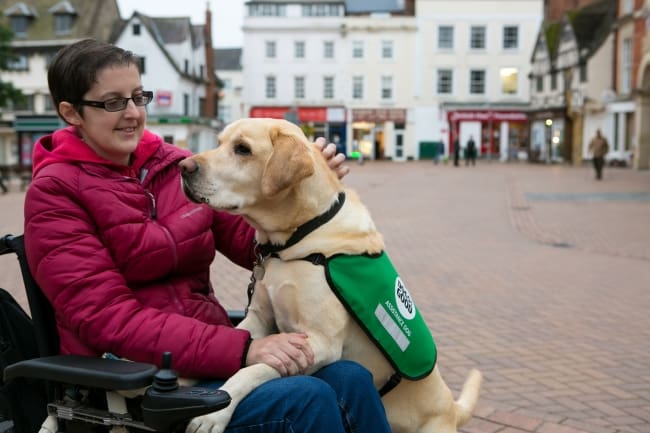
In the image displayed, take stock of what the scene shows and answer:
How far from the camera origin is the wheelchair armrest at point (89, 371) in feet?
6.29

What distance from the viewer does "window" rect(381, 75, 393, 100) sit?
5578cm

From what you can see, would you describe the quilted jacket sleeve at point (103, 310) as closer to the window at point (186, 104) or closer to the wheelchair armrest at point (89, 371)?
the wheelchair armrest at point (89, 371)

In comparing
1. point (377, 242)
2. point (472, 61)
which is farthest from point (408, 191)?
point (472, 61)

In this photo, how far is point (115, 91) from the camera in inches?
96.3

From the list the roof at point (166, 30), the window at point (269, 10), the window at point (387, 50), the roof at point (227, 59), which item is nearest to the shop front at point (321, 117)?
the window at point (387, 50)

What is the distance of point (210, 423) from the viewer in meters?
1.98

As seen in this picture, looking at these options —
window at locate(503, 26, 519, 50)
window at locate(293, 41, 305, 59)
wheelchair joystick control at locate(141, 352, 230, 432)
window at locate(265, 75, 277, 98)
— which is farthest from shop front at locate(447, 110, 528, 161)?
wheelchair joystick control at locate(141, 352, 230, 432)

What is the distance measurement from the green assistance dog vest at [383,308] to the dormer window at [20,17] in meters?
51.4

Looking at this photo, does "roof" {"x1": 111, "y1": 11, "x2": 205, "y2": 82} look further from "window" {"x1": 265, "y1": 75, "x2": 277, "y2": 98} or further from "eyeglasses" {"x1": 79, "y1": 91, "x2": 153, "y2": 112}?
"eyeglasses" {"x1": 79, "y1": 91, "x2": 153, "y2": 112}

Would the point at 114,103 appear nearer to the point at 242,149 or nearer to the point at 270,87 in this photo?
the point at 242,149

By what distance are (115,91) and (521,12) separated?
57272 mm

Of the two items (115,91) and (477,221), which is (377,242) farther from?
(477,221)

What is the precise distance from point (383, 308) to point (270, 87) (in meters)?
55.0

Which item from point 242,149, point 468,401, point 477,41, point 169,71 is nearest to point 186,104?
point 169,71
